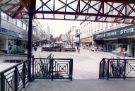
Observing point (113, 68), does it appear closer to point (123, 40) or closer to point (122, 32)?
point (122, 32)

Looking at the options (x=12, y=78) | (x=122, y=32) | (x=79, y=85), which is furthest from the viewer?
(x=122, y=32)

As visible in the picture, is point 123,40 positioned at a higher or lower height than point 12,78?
higher

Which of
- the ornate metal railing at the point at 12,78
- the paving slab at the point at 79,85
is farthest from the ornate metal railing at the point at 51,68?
the ornate metal railing at the point at 12,78

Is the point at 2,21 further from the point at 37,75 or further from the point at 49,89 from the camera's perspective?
the point at 49,89

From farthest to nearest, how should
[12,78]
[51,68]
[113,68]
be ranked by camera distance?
[113,68] < [51,68] < [12,78]

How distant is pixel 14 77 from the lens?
25.2 feet

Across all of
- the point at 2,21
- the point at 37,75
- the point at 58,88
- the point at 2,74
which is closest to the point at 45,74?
the point at 37,75

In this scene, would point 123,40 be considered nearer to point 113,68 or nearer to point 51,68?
point 113,68

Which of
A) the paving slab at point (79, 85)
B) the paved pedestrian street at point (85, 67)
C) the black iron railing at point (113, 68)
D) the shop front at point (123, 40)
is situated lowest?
A: the paved pedestrian street at point (85, 67)

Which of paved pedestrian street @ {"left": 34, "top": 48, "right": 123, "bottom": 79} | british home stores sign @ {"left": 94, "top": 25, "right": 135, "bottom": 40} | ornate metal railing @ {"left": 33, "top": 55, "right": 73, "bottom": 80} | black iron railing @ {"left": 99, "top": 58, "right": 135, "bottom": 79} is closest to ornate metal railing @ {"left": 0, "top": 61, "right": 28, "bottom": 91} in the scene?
ornate metal railing @ {"left": 33, "top": 55, "right": 73, "bottom": 80}

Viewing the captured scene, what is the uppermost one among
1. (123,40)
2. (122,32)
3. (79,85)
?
(122,32)

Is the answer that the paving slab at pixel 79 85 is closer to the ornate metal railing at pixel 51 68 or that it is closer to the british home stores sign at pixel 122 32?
the ornate metal railing at pixel 51 68

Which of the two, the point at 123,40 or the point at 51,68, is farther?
the point at 123,40

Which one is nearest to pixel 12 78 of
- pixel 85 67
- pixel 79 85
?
pixel 79 85
